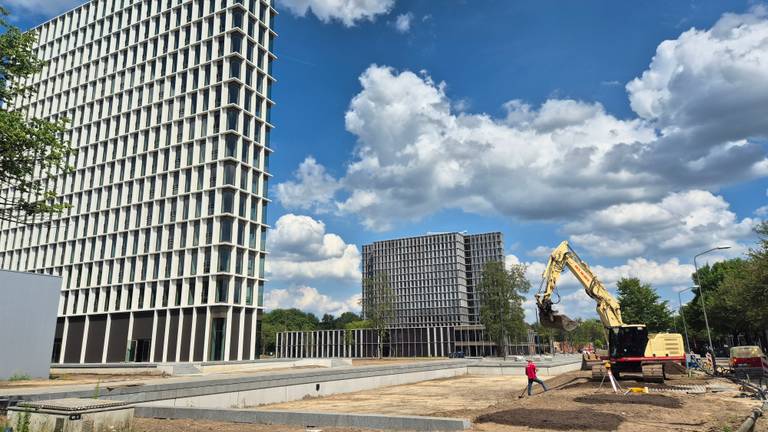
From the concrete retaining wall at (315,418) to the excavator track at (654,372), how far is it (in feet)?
64.4

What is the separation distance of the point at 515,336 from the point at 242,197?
167 feet

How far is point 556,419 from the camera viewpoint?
14.1m

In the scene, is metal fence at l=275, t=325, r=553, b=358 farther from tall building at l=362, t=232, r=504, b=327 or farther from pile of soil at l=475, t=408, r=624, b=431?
pile of soil at l=475, t=408, r=624, b=431

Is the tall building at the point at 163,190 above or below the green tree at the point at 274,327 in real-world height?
above

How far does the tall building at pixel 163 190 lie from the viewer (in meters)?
56.6

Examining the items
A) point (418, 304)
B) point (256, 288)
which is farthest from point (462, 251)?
point (256, 288)

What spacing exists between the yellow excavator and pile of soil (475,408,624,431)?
12138 mm

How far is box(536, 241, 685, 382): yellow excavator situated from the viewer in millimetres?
26953

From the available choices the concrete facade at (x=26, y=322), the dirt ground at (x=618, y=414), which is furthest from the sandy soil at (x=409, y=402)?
the concrete facade at (x=26, y=322)

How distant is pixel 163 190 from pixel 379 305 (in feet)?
157

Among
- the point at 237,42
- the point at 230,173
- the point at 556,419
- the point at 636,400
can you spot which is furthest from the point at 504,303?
the point at 556,419

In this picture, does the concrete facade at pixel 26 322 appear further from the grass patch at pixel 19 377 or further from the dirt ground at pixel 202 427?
the dirt ground at pixel 202 427

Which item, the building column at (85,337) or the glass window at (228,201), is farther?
the building column at (85,337)

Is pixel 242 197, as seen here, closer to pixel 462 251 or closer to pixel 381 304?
pixel 381 304
